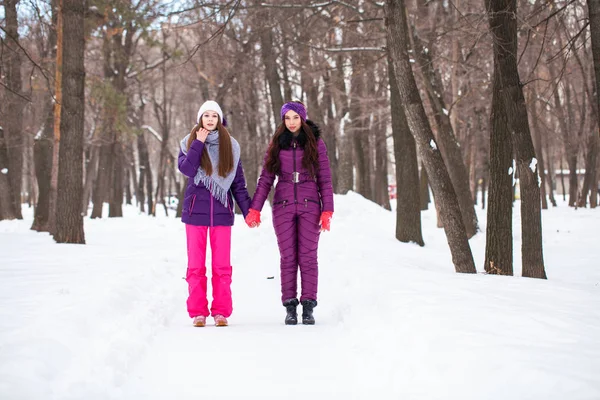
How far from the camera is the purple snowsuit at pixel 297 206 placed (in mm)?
5500

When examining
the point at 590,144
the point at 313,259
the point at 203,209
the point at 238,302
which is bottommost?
the point at 238,302

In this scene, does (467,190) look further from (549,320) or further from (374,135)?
(374,135)

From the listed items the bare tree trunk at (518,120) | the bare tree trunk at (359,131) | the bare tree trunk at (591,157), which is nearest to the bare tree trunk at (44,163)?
the bare tree trunk at (359,131)

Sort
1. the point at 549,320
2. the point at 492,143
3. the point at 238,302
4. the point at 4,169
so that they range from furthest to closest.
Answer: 1. the point at 4,169
2. the point at 492,143
3. the point at 238,302
4. the point at 549,320

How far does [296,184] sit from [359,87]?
695 inches

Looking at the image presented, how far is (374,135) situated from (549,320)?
78.0 feet

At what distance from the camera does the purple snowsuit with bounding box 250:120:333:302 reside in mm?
5500

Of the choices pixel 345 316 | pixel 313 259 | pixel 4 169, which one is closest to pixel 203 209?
pixel 313 259

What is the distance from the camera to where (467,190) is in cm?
1388

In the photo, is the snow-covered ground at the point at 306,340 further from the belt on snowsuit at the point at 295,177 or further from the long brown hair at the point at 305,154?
the long brown hair at the point at 305,154

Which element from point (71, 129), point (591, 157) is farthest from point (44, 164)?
point (591, 157)

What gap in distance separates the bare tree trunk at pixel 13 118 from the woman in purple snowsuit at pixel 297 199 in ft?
34.6

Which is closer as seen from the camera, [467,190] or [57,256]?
[57,256]

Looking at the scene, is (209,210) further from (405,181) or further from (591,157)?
(591,157)
